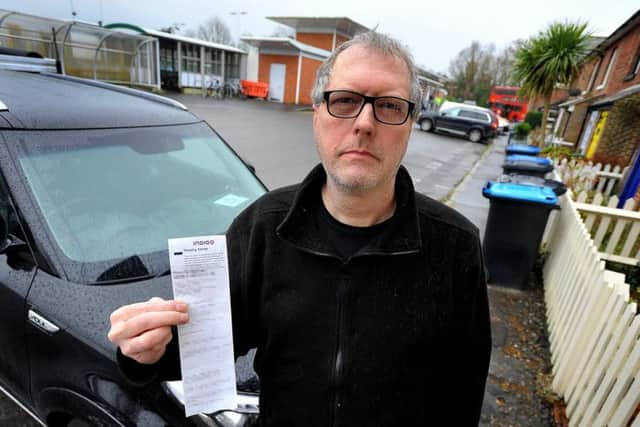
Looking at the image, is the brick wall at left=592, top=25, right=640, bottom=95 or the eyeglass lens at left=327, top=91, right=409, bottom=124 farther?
the brick wall at left=592, top=25, right=640, bottom=95

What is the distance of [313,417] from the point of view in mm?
1167

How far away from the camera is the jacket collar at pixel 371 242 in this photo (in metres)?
1.15

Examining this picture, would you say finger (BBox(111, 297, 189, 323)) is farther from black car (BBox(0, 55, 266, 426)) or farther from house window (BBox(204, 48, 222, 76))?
Result: house window (BBox(204, 48, 222, 76))

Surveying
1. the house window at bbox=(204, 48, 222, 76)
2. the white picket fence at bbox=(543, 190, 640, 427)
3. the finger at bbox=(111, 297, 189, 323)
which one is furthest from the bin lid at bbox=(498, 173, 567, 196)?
the house window at bbox=(204, 48, 222, 76)

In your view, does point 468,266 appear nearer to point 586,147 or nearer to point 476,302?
point 476,302

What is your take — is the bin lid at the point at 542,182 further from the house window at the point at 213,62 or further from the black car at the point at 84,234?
the house window at the point at 213,62

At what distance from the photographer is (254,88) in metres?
28.0

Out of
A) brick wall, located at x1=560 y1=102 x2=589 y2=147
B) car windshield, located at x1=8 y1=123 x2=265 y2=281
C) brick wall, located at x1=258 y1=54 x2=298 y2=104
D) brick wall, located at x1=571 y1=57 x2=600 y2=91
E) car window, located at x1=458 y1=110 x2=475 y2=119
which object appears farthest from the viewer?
brick wall, located at x1=258 y1=54 x2=298 y2=104

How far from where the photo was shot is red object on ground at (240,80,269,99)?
91.2 feet

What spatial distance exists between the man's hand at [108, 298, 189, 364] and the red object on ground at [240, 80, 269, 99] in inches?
1140

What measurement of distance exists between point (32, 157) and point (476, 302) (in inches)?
87.9

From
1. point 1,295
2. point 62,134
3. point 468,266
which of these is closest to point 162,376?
point 468,266

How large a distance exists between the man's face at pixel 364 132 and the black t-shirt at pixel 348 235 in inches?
5.8

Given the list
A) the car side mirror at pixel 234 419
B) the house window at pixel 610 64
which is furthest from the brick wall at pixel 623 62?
the car side mirror at pixel 234 419
